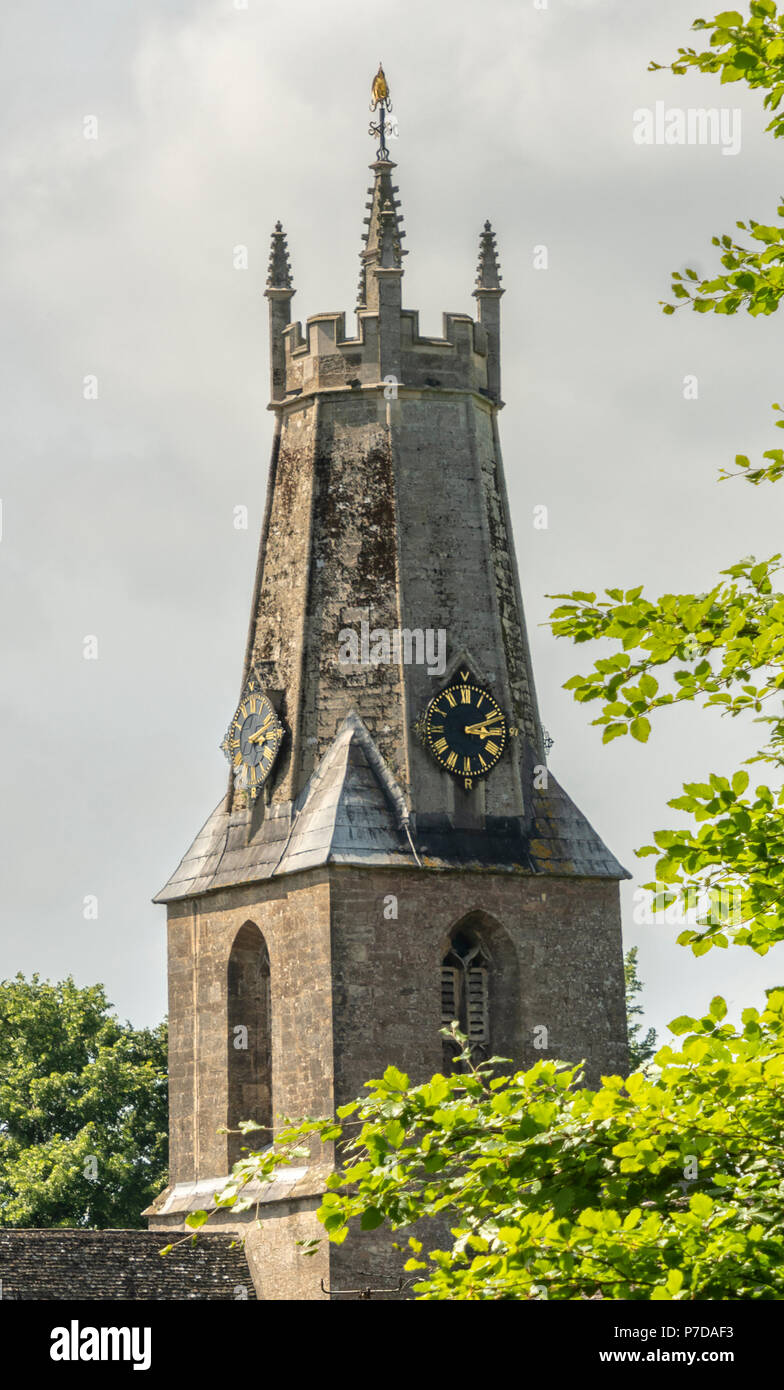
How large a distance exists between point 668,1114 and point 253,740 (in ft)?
78.1

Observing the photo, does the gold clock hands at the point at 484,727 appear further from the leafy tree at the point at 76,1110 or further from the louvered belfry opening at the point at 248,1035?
the leafy tree at the point at 76,1110

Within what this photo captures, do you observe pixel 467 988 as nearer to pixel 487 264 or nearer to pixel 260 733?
pixel 260 733

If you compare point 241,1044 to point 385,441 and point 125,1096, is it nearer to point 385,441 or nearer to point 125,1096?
point 385,441

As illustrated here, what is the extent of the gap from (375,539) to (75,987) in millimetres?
19022

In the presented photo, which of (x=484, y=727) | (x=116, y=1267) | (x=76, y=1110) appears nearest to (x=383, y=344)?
(x=484, y=727)

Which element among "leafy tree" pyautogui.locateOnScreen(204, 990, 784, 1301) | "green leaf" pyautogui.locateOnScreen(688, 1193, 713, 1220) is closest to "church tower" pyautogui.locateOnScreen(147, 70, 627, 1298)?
"leafy tree" pyautogui.locateOnScreen(204, 990, 784, 1301)

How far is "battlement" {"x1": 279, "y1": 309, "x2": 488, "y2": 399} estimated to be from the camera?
36.0m

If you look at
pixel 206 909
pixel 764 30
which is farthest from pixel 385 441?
pixel 764 30

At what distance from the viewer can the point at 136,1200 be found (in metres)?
47.5

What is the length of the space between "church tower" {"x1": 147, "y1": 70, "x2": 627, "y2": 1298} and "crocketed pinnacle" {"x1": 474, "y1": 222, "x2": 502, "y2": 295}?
1.24ft

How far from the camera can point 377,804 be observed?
3388 cm

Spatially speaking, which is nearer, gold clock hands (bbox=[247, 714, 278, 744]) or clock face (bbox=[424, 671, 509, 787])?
clock face (bbox=[424, 671, 509, 787])

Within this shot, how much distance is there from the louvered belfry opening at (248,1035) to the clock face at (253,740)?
211cm

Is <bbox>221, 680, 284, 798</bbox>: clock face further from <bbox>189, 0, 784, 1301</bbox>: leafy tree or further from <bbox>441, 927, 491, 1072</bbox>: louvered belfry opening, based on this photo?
<bbox>189, 0, 784, 1301</bbox>: leafy tree
